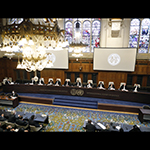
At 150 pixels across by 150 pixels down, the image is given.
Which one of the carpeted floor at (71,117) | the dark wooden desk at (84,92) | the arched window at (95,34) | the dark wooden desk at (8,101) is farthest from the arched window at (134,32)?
the dark wooden desk at (8,101)

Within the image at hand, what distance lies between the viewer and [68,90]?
31.3 ft

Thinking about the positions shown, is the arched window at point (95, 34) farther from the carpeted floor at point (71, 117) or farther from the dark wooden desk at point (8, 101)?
the dark wooden desk at point (8, 101)

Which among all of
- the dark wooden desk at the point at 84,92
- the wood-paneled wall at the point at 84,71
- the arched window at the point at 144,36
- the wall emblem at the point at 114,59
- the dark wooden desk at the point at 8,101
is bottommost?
the dark wooden desk at the point at 8,101

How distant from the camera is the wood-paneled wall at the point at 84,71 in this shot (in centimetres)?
1075

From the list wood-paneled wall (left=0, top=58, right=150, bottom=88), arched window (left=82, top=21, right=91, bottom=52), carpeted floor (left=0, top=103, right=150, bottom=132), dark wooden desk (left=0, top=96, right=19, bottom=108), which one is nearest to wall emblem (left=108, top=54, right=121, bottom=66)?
wood-paneled wall (left=0, top=58, right=150, bottom=88)

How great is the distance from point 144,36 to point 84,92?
752 centimetres

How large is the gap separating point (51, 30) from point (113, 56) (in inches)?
321

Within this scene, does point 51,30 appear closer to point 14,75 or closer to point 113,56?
point 113,56

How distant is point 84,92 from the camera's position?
30.8 ft

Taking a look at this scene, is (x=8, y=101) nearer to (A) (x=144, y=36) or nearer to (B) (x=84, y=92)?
(B) (x=84, y=92)

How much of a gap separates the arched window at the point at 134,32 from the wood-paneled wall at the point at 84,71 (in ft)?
5.81

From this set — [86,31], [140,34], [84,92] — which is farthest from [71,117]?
[140,34]

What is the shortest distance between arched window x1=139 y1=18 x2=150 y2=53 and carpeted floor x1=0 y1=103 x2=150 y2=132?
21.9 ft

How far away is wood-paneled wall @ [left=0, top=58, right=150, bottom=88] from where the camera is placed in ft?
35.3
